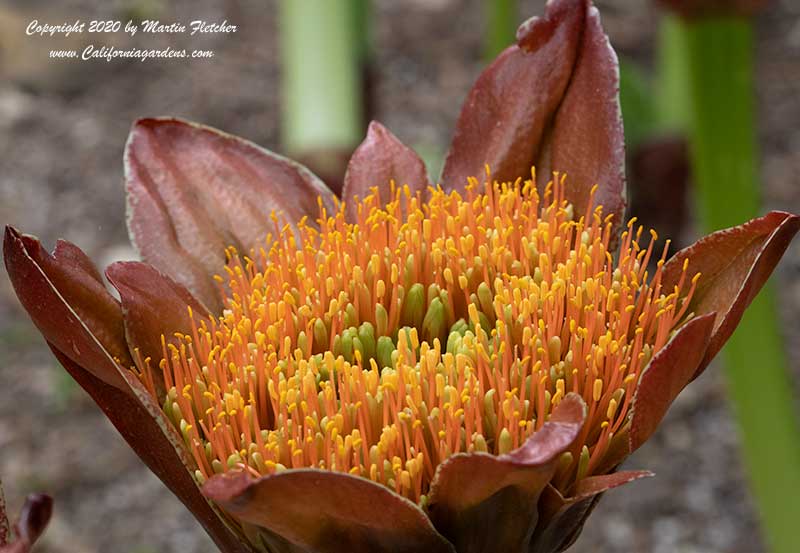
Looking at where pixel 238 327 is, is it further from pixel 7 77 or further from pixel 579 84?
pixel 7 77

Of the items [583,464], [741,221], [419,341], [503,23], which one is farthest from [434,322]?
[503,23]

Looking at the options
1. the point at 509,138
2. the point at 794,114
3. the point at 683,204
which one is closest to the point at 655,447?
the point at 683,204

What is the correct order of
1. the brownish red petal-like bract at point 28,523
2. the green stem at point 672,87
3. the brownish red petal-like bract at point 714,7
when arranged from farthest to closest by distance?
the green stem at point 672,87, the brownish red petal-like bract at point 714,7, the brownish red petal-like bract at point 28,523

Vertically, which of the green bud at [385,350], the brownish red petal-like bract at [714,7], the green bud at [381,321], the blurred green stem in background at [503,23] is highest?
the blurred green stem in background at [503,23]

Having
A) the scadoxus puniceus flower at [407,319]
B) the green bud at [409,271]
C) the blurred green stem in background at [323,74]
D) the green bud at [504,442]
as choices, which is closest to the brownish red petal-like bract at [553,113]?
the scadoxus puniceus flower at [407,319]

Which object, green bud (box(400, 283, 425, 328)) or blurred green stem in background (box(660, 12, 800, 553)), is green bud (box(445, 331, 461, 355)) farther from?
blurred green stem in background (box(660, 12, 800, 553))

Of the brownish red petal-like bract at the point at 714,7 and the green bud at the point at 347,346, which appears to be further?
the brownish red petal-like bract at the point at 714,7

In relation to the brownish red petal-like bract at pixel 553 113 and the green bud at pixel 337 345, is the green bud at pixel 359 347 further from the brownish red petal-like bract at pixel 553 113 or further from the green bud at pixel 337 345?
the brownish red petal-like bract at pixel 553 113
